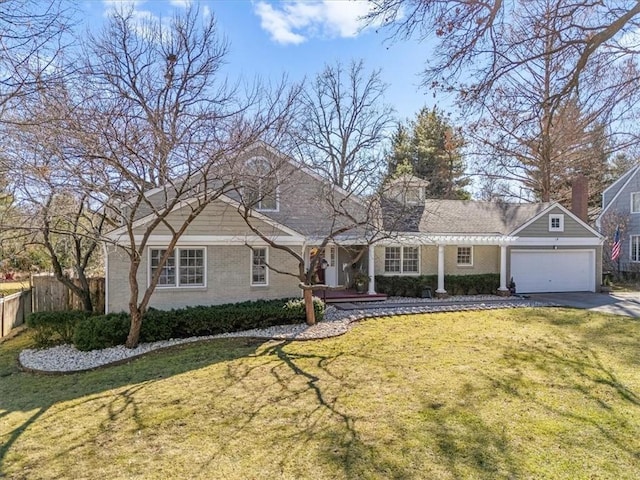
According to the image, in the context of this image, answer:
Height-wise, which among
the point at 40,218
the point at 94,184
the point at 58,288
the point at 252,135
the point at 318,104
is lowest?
the point at 58,288

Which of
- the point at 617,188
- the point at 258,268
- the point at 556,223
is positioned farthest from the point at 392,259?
the point at 617,188

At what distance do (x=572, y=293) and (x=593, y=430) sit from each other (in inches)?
689

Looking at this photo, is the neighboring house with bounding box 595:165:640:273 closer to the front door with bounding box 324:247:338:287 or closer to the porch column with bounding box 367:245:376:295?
the porch column with bounding box 367:245:376:295

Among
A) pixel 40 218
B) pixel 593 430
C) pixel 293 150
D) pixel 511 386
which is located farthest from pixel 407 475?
pixel 40 218

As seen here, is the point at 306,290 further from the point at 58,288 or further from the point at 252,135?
the point at 58,288

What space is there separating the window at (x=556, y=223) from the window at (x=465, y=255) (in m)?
4.29

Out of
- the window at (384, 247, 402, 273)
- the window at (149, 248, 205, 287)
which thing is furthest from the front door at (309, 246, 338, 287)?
the window at (149, 248, 205, 287)

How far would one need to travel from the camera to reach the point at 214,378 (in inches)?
335

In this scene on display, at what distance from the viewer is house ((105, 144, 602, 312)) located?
44.7ft

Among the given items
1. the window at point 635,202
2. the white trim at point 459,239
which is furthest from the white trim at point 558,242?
the window at point 635,202

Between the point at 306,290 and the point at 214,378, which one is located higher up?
the point at 306,290

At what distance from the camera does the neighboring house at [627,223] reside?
2797cm

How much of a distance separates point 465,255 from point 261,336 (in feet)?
42.1

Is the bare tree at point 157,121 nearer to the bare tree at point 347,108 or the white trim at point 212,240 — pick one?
the white trim at point 212,240
